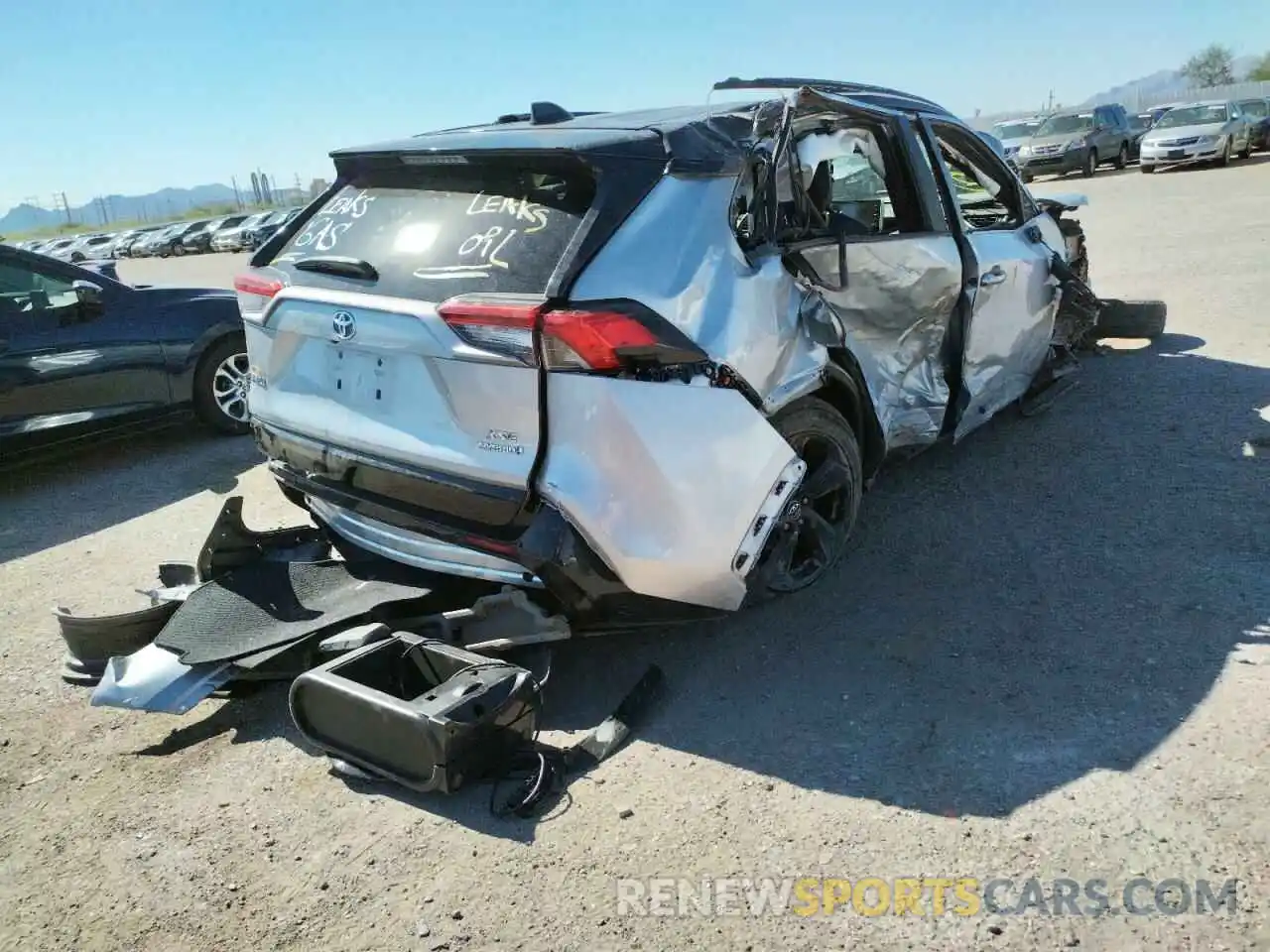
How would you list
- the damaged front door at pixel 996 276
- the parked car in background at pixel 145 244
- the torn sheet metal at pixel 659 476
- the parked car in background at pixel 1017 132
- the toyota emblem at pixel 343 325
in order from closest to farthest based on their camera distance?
the torn sheet metal at pixel 659 476, the toyota emblem at pixel 343 325, the damaged front door at pixel 996 276, the parked car in background at pixel 1017 132, the parked car in background at pixel 145 244

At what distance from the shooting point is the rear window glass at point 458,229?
3020mm

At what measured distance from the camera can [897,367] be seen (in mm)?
4387

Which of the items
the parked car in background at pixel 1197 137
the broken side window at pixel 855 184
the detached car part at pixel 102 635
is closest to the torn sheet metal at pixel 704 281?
the broken side window at pixel 855 184

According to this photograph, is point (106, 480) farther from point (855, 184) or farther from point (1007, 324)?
point (1007, 324)

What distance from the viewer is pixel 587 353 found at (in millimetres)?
2855

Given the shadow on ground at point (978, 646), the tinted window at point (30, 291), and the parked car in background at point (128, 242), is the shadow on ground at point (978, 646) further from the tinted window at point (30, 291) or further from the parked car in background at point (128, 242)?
the parked car in background at point (128, 242)

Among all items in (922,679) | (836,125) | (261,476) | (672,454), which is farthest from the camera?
(261,476)

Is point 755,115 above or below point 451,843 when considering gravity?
above

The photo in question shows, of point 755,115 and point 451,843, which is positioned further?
point 755,115

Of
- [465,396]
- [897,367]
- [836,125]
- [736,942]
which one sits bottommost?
[736,942]

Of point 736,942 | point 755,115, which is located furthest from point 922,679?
point 755,115

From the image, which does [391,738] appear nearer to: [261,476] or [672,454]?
[672,454]

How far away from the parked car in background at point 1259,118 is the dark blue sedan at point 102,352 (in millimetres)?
28816

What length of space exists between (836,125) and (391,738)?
10.1 feet
